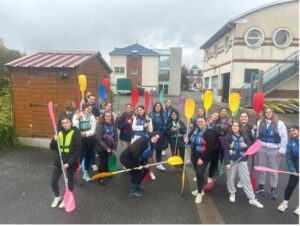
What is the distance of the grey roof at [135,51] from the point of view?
36.9 meters

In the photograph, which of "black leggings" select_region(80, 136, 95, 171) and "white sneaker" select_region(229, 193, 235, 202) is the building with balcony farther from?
"black leggings" select_region(80, 136, 95, 171)

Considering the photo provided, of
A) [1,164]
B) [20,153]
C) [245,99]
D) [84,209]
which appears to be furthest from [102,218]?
[245,99]

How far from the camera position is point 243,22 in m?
17.8

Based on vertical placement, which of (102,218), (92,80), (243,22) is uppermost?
(243,22)

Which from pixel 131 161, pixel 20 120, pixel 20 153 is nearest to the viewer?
pixel 131 161

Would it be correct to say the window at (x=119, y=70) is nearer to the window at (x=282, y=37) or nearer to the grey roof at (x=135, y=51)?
the grey roof at (x=135, y=51)

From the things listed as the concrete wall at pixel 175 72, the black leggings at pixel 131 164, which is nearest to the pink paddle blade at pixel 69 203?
the black leggings at pixel 131 164

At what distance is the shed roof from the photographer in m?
7.36

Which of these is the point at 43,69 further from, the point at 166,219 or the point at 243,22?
the point at 243,22

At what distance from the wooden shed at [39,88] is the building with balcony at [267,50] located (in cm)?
1328

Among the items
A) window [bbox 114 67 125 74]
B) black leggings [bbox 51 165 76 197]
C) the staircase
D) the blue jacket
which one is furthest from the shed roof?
window [bbox 114 67 125 74]

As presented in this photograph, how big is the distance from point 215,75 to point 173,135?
1920cm

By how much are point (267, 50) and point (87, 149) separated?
16.5 metres

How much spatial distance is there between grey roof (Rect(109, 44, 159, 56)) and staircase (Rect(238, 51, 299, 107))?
20555 mm
